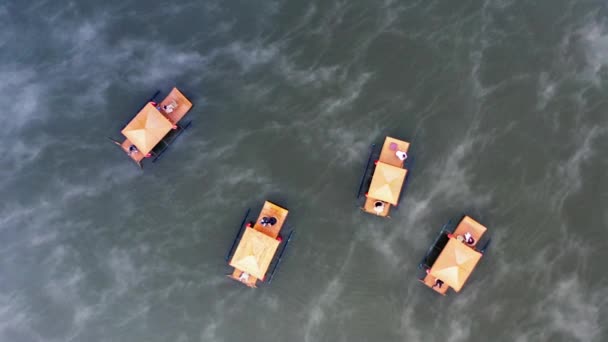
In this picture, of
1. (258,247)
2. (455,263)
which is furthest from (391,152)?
(258,247)

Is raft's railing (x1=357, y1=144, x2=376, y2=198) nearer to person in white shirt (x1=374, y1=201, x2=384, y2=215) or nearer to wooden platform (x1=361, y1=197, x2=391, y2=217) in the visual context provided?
wooden platform (x1=361, y1=197, x2=391, y2=217)

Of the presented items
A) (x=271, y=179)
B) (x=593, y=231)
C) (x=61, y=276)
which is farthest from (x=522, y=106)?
(x=61, y=276)

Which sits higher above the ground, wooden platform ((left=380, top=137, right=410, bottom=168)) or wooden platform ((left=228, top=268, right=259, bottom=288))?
wooden platform ((left=380, top=137, right=410, bottom=168))

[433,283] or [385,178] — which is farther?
[433,283]

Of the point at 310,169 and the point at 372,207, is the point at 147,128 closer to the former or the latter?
the point at 310,169

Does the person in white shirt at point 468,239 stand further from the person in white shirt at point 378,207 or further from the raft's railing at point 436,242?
the person in white shirt at point 378,207

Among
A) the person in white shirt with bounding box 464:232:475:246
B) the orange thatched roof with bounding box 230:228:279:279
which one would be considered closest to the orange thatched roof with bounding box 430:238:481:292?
the person in white shirt with bounding box 464:232:475:246

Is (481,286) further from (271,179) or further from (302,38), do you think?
(302,38)
